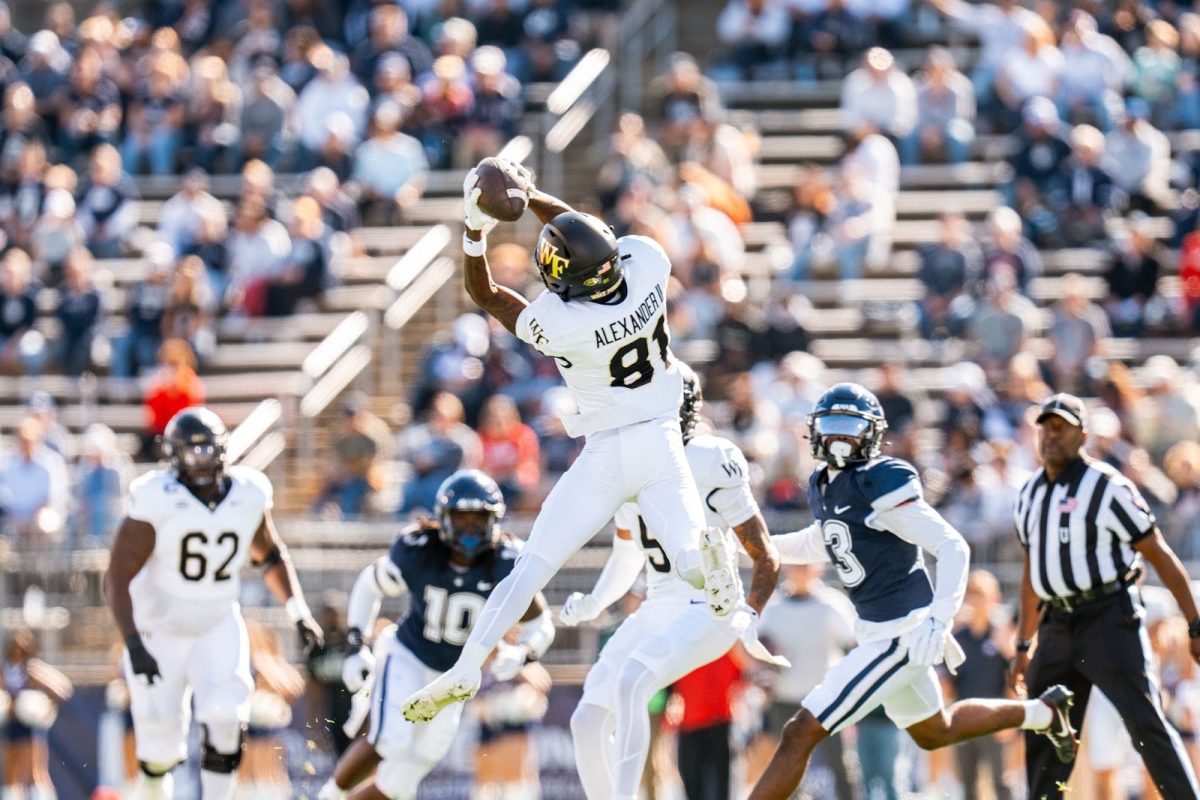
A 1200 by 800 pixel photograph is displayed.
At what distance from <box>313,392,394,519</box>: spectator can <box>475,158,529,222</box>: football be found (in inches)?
283

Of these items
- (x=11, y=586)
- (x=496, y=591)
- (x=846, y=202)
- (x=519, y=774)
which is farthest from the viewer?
(x=846, y=202)

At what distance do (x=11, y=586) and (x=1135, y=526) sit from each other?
27.3 ft

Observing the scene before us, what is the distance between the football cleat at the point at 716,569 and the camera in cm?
944

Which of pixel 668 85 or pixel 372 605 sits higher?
pixel 668 85

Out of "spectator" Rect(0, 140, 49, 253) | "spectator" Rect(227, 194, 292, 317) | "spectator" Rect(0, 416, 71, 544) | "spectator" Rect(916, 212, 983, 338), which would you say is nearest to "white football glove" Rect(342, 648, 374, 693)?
"spectator" Rect(0, 416, 71, 544)

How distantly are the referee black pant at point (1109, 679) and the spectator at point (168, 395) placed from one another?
8.28m

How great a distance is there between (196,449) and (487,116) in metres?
9.09

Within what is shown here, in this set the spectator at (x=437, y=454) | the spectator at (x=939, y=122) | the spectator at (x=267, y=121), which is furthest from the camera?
the spectator at (x=267, y=121)

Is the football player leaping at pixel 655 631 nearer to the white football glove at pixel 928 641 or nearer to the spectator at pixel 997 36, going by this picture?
the white football glove at pixel 928 641

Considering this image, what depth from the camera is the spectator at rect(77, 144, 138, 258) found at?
19797mm

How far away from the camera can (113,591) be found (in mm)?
11094

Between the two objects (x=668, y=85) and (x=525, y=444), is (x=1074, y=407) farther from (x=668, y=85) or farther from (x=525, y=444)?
(x=668, y=85)

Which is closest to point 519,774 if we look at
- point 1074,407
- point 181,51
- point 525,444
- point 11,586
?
point 525,444

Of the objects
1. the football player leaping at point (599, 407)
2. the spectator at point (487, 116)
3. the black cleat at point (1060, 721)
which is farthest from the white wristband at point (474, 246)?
the spectator at point (487, 116)
